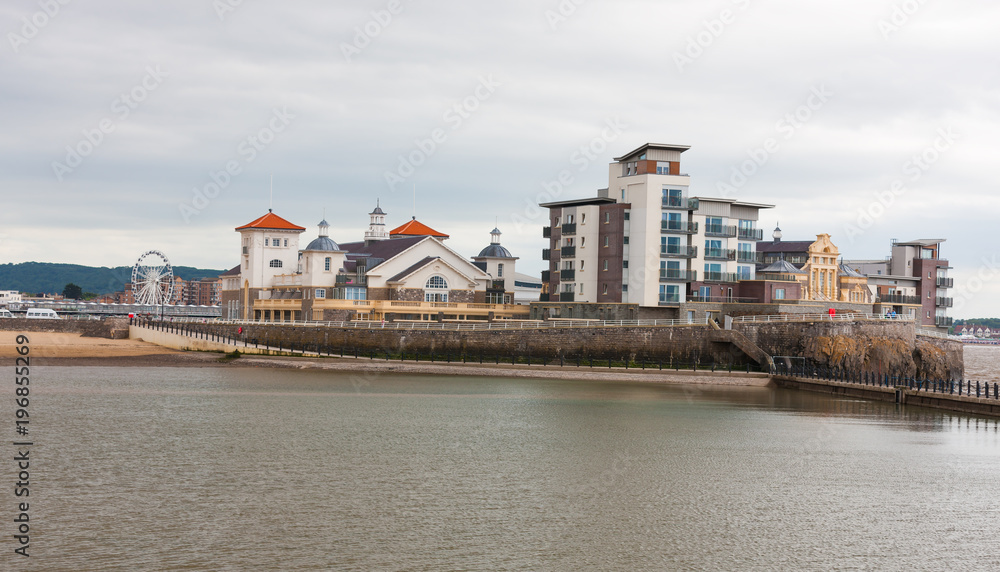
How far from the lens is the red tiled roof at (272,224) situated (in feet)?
316

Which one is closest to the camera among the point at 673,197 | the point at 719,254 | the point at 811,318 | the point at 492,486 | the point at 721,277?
the point at 492,486

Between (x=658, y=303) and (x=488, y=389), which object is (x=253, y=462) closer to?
(x=488, y=389)

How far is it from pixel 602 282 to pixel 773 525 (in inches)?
2325

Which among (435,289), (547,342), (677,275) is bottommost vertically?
(547,342)

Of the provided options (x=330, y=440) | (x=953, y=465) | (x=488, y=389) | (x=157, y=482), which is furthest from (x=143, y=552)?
(x=488, y=389)

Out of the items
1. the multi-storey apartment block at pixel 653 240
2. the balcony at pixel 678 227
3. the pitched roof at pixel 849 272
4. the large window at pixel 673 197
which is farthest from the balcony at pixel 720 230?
the pitched roof at pixel 849 272

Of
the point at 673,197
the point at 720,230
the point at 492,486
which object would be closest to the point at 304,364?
the point at 673,197

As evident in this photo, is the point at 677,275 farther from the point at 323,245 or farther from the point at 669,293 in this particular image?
the point at 323,245

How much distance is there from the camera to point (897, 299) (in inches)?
3937

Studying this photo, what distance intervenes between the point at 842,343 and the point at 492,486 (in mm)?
49418

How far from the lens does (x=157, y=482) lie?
26.7 m

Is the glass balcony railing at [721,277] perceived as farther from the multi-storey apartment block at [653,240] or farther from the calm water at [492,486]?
the calm water at [492,486]

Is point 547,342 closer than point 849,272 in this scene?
Yes

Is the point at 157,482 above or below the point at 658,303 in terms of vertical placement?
below
